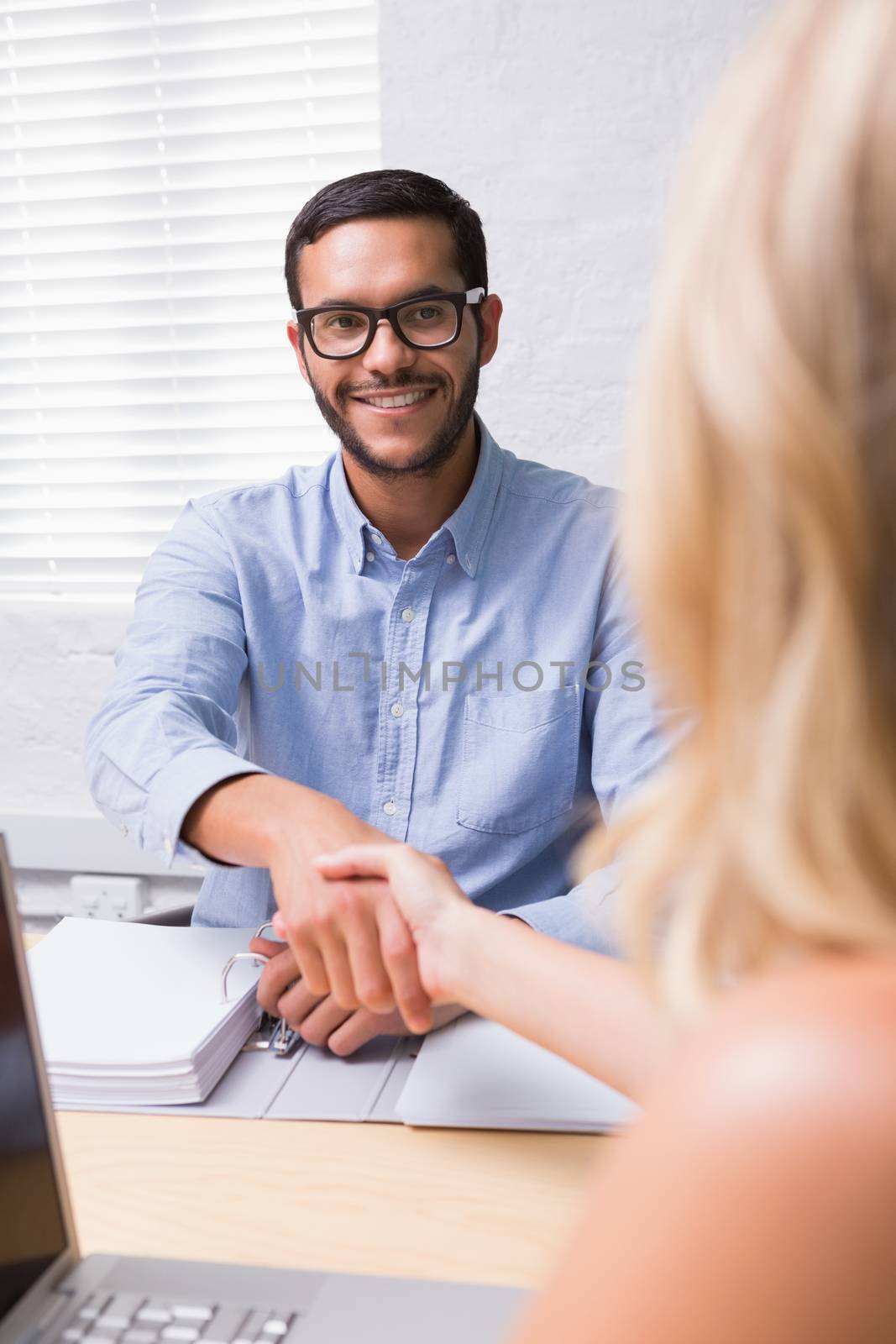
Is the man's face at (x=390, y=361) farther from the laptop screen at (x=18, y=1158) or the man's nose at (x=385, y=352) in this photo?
the laptop screen at (x=18, y=1158)

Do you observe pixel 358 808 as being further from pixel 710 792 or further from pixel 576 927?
pixel 710 792

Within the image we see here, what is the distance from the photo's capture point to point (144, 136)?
224cm

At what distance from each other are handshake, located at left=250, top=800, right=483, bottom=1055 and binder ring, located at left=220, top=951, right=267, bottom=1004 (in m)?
0.03

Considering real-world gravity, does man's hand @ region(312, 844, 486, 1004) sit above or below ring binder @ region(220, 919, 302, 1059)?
above

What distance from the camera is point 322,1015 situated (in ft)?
3.28

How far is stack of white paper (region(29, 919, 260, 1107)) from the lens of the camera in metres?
0.94

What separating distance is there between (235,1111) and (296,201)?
1.75m

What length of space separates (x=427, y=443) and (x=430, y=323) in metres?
0.16

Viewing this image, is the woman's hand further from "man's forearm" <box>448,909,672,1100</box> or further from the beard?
the beard

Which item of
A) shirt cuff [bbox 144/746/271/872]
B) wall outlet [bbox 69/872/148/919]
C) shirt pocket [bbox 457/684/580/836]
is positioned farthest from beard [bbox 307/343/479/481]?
wall outlet [bbox 69/872/148/919]

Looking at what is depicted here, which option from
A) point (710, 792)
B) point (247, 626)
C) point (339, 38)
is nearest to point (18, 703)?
point (247, 626)

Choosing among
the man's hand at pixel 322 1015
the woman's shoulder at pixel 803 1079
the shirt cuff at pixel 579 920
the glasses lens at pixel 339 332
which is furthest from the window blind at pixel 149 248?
the woman's shoulder at pixel 803 1079

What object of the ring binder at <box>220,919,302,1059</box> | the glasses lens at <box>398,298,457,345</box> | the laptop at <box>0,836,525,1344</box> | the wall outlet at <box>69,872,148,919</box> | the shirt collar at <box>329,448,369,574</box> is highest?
the glasses lens at <box>398,298,457,345</box>

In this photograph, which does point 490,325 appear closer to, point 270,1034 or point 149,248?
point 149,248
